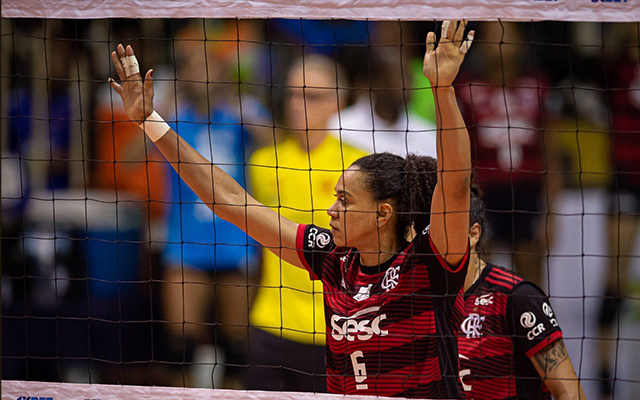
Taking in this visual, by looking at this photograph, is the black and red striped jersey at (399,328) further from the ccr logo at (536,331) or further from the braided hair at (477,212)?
the braided hair at (477,212)

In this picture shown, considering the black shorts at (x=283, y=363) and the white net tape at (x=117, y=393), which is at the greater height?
the white net tape at (x=117, y=393)

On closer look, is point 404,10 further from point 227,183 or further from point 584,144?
point 584,144

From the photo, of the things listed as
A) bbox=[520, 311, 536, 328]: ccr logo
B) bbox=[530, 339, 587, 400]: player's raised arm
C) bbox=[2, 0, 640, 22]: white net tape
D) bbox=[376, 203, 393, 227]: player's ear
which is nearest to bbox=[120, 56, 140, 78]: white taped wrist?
bbox=[2, 0, 640, 22]: white net tape

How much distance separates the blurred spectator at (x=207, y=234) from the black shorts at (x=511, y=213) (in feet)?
3.86

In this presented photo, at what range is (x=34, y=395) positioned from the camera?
2.22m

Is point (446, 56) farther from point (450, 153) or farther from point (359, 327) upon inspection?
point (359, 327)

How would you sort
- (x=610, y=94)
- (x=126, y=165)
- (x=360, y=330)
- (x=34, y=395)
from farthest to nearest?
(x=126, y=165) < (x=610, y=94) < (x=34, y=395) < (x=360, y=330)

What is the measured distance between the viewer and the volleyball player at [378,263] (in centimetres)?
202

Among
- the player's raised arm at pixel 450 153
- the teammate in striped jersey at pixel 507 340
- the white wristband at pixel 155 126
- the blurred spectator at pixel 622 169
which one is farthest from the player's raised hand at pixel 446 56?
the blurred spectator at pixel 622 169

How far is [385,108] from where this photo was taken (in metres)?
3.04

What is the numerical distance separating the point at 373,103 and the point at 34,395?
6.28ft

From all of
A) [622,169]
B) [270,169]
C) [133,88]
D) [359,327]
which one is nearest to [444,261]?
[359,327]

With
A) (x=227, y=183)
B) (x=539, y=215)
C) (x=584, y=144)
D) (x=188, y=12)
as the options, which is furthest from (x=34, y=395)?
(x=584, y=144)

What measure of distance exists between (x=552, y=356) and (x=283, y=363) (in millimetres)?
1374
